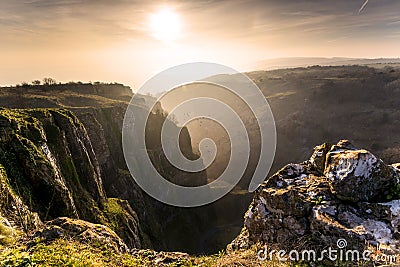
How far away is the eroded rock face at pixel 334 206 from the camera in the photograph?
8945 millimetres

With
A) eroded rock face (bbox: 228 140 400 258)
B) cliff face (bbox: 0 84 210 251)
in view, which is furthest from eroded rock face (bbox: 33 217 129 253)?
eroded rock face (bbox: 228 140 400 258)

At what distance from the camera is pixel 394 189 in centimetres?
1010

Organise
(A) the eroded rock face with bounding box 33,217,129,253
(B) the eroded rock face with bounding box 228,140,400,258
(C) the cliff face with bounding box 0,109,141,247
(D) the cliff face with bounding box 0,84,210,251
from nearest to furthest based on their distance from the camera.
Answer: (A) the eroded rock face with bounding box 33,217,129,253 → (B) the eroded rock face with bounding box 228,140,400,258 → (C) the cliff face with bounding box 0,109,141,247 → (D) the cliff face with bounding box 0,84,210,251

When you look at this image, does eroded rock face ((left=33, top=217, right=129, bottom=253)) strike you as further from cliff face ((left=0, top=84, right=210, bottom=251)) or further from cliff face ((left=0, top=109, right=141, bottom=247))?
cliff face ((left=0, top=109, right=141, bottom=247))

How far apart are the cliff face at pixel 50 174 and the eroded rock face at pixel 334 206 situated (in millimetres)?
10295

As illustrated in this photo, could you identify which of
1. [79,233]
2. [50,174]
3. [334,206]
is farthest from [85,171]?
[334,206]

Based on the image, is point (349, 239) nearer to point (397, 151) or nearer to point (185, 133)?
point (185, 133)

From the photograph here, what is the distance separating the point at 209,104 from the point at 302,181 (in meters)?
158

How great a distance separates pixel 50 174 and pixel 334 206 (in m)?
17.5

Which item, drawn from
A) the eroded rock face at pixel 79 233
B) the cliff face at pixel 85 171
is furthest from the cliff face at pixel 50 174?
the eroded rock face at pixel 79 233

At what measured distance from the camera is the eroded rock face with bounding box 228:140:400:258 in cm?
895

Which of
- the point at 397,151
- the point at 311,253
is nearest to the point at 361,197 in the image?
the point at 311,253

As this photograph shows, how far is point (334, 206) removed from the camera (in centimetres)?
1015

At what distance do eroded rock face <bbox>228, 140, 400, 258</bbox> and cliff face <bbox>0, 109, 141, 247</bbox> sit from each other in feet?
33.8
